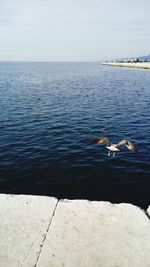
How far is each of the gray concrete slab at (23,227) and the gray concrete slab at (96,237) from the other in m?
0.18

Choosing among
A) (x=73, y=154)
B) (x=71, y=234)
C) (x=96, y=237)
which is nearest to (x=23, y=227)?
(x=71, y=234)

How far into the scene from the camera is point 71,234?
5477mm

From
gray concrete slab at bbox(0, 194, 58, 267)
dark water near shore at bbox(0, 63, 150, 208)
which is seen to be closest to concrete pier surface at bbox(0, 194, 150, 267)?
gray concrete slab at bbox(0, 194, 58, 267)

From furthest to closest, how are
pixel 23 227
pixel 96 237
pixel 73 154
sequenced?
pixel 73 154
pixel 23 227
pixel 96 237

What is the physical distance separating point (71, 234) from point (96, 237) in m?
0.53

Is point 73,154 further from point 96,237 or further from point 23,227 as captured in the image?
point 96,237

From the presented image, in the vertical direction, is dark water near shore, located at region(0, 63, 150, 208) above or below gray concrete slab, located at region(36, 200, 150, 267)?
below

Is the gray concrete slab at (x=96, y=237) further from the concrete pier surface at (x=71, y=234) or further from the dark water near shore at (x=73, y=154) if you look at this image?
the dark water near shore at (x=73, y=154)

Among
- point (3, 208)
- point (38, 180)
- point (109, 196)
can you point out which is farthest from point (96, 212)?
point (38, 180)

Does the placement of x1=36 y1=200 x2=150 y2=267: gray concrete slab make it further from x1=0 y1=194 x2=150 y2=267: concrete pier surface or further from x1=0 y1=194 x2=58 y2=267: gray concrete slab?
x1=0 y1=194 x2=58 y2=267: gray concrete slab

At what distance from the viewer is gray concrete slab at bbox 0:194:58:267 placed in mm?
4914

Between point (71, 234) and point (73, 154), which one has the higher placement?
point (71, 234)

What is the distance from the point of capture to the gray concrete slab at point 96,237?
15.9 feet

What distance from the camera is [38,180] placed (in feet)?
40.8
